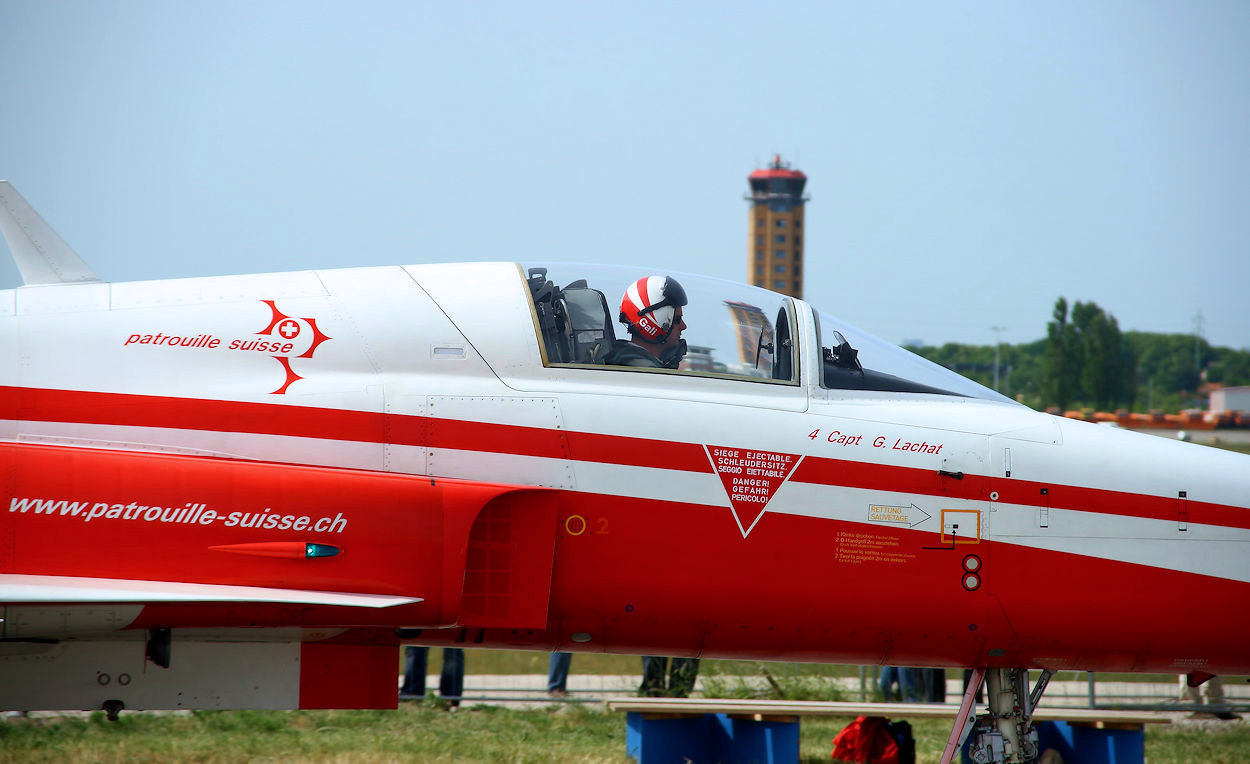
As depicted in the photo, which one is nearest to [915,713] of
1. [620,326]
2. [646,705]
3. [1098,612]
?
[646,705]

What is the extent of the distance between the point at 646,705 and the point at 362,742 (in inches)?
87.9

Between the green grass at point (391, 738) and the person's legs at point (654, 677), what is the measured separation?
0.40 m

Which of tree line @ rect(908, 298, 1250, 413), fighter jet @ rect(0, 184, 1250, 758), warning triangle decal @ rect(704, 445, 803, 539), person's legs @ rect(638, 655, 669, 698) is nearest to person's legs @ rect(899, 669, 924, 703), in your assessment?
person's legs @ rect(638, 655, 669, 698)

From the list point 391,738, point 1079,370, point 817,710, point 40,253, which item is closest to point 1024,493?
point 817,710

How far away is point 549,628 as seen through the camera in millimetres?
5590

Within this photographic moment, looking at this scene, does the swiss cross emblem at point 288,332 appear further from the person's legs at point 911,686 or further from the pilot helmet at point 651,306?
the person's legs at point 911,686

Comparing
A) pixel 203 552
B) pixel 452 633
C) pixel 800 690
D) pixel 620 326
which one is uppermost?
pixel 620 326

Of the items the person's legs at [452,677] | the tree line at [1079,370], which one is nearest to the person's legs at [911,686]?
the person's legs at [452,677]

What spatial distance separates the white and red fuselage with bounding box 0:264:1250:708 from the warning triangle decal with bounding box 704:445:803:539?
0.01 meters

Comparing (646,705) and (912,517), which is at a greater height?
(912,517)

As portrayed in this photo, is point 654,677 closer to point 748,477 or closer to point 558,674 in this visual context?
point 558,674

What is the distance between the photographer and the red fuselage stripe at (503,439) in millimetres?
5195

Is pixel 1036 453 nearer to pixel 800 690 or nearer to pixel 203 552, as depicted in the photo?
pixel 203 552

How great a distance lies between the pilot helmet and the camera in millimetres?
5828
